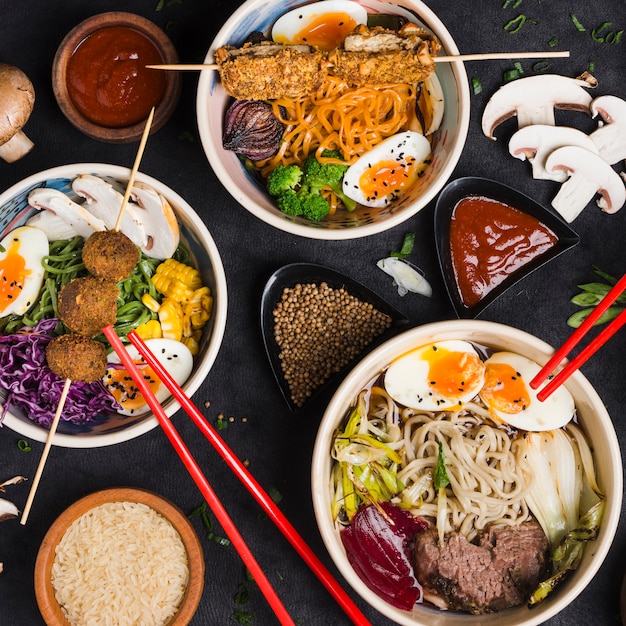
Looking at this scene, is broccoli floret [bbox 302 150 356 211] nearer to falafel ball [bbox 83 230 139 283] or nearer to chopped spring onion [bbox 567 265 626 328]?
falafel ball [bbox 83 230 139 283]

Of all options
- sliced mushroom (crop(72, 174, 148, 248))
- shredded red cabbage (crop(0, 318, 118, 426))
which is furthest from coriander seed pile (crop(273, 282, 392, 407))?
shredded red cabbage (crop(0, 318, 118, 426))

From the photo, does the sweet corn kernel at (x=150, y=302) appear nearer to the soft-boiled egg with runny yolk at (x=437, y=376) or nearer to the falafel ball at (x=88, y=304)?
the falafel ball at (x=88, y=304)

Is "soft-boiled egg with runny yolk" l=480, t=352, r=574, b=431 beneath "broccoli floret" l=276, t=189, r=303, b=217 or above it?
beneath

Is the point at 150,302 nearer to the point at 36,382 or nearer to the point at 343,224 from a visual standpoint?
the point at 36,382

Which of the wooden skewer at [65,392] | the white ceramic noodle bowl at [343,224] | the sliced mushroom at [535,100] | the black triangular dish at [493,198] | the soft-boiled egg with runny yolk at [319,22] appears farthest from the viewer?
the sliced mushroom at [535,100]

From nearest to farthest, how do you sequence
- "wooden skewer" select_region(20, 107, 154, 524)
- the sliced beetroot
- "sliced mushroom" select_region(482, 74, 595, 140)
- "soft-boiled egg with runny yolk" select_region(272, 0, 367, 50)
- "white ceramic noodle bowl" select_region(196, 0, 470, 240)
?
"wooden skewer" select_region(20, 107, 154, 524), "white ceramic noodle bowl" select_region(196, 0, 470, 240), "soft-boiled egg with runny yolk" select_region(272, 0, 367, 50), the sliced beetroot, "sliced mushroom" select_region(482, 74, 595, 140)

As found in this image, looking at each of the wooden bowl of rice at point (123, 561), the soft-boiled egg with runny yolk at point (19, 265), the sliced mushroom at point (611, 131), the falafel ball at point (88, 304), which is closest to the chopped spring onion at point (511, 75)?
the sliced mushroom at point (611, 131)
